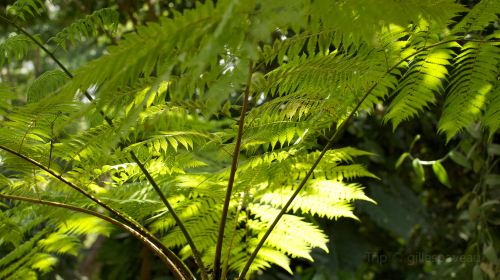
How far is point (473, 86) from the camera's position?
4.01 ft

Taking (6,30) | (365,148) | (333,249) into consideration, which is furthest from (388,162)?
(6,30)

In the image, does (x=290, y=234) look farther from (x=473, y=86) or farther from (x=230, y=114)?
(x=473, y=86)

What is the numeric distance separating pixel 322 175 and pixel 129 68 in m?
0.82

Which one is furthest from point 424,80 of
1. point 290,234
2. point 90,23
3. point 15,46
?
point 15,46

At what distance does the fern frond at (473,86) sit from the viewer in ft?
3.95

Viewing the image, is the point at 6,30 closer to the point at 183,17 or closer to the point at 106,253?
the point at 106,253

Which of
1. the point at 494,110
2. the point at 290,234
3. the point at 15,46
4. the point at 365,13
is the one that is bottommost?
the point at 290,234

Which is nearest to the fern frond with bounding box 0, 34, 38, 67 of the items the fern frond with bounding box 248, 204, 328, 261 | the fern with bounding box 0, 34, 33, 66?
the fern with bounding box 0, 34, 33, 66

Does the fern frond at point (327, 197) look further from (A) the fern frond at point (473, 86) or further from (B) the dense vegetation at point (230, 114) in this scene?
(A) the fern frond at point (473, 86)

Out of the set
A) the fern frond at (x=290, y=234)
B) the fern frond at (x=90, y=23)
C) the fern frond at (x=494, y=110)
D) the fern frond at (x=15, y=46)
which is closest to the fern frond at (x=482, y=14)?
the fern frond at (x=494, y=110)

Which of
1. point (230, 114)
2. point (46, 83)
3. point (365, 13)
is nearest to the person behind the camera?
point (365, 13)

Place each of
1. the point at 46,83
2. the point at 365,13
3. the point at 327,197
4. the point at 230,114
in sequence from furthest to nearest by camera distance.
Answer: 1. the point at 327,197
2. the point at 46,83
3. the point at 230,114
4. the point at 365,13

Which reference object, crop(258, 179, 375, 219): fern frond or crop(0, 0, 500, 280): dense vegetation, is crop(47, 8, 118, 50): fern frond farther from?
crop(258, 179, 375, 219): fern frond

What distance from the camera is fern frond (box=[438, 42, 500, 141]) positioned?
1203 mm
